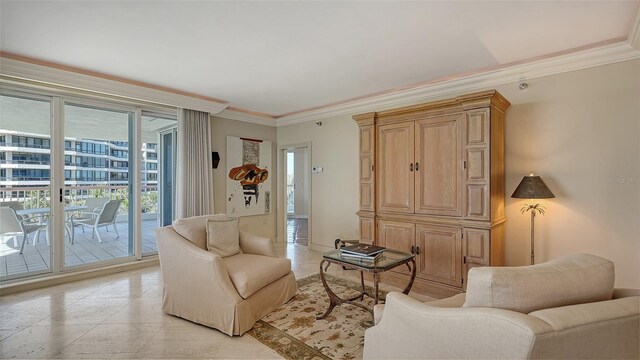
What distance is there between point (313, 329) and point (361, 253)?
76 centimetres

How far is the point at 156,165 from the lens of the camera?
4.71 meters

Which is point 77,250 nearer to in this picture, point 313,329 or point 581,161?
point 313,329

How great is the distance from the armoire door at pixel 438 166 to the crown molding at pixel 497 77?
71 centimetres

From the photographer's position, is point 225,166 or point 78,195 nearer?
point 78,195

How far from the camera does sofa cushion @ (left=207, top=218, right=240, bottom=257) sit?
3.01 meters

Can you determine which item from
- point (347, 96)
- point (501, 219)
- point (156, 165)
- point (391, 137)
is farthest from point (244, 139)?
point (501, 219)

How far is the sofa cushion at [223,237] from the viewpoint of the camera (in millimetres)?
3014

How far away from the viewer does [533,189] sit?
292 cm

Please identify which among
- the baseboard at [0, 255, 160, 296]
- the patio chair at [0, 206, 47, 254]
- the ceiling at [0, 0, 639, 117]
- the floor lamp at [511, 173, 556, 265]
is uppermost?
the ceiling at [0, 0, 639, 117]

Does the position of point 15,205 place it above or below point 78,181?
below

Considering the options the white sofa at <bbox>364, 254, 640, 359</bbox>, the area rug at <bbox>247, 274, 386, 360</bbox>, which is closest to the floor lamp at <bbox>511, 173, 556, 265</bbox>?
the white sofa at <bbox>364, 254, 640, 359</bbox>

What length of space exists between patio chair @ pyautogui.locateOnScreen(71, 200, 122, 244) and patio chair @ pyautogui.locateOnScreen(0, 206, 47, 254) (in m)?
0.38

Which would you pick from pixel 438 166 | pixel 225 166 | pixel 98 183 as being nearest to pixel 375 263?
pixel 438 166

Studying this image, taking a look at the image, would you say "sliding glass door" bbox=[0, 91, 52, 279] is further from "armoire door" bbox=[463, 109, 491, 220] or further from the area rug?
"armoire door" bbox=[463, 109, 491, 220]
